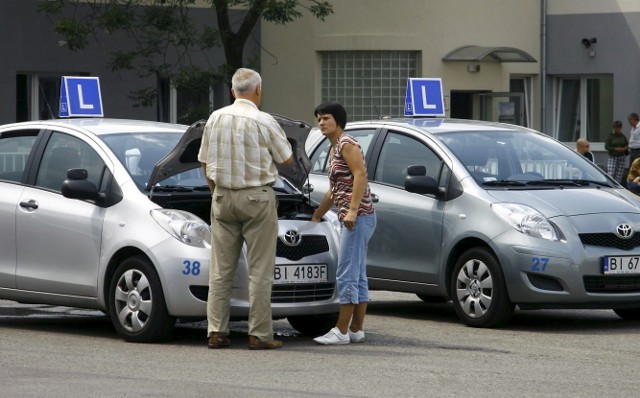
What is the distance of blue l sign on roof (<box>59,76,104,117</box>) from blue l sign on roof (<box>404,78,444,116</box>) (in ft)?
10.7

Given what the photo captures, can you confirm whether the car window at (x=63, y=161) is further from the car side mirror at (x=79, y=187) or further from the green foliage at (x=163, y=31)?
the green foliage at (x=163, y=31)

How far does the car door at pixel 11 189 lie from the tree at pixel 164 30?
1438cm

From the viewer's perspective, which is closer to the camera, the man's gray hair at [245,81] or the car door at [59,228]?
the man's gray hair at [245,81]

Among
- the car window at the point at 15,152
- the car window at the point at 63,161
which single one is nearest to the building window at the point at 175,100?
the car window at the point at 15,152

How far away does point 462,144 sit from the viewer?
41.1 feet

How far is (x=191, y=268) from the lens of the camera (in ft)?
33.6

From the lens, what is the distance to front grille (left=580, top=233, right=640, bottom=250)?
11.6 meters

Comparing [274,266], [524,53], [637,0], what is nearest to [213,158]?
[274,266]

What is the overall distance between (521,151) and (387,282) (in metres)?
1.57

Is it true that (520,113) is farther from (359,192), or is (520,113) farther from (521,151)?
(359,192)

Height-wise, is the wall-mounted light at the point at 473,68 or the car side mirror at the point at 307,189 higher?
the wall-mounted light at the point at 473,68

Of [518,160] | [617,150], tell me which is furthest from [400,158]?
[617,150]

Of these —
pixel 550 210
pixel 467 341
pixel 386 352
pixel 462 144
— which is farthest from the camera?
pixel 462 144

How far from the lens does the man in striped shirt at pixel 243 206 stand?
396 inches
